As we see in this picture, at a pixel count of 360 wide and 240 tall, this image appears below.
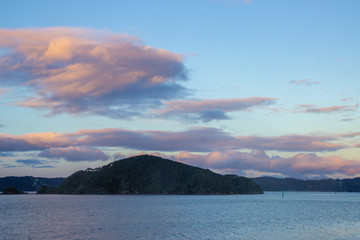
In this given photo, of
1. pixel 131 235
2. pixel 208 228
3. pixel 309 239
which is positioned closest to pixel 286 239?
pixel 309 239

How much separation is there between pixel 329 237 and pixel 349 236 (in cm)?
461

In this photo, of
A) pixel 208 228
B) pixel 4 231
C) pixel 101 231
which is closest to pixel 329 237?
pixel 208 228

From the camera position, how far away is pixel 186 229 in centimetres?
9150

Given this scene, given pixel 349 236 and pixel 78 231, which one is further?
pixel 78 231

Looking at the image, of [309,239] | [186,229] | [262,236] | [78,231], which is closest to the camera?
[309,239]

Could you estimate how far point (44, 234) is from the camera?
8075cm

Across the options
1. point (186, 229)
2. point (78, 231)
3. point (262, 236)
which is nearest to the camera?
point (262, 236)

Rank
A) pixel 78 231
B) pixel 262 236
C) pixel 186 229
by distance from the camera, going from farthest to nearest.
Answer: pixel 186 229, pixel 78 231, pixel 262 236

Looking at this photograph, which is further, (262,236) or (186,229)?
(186,229)

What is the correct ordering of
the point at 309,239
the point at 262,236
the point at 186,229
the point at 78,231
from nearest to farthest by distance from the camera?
the point at 309,239, the point at 262,236, the point at 78,231, the point at 186,229

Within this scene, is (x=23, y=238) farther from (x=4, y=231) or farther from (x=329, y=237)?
(x=329, y=237)

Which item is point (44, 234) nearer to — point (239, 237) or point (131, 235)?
point (131, 235)

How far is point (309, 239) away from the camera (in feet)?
240

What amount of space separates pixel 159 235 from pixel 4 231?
37.0 m
